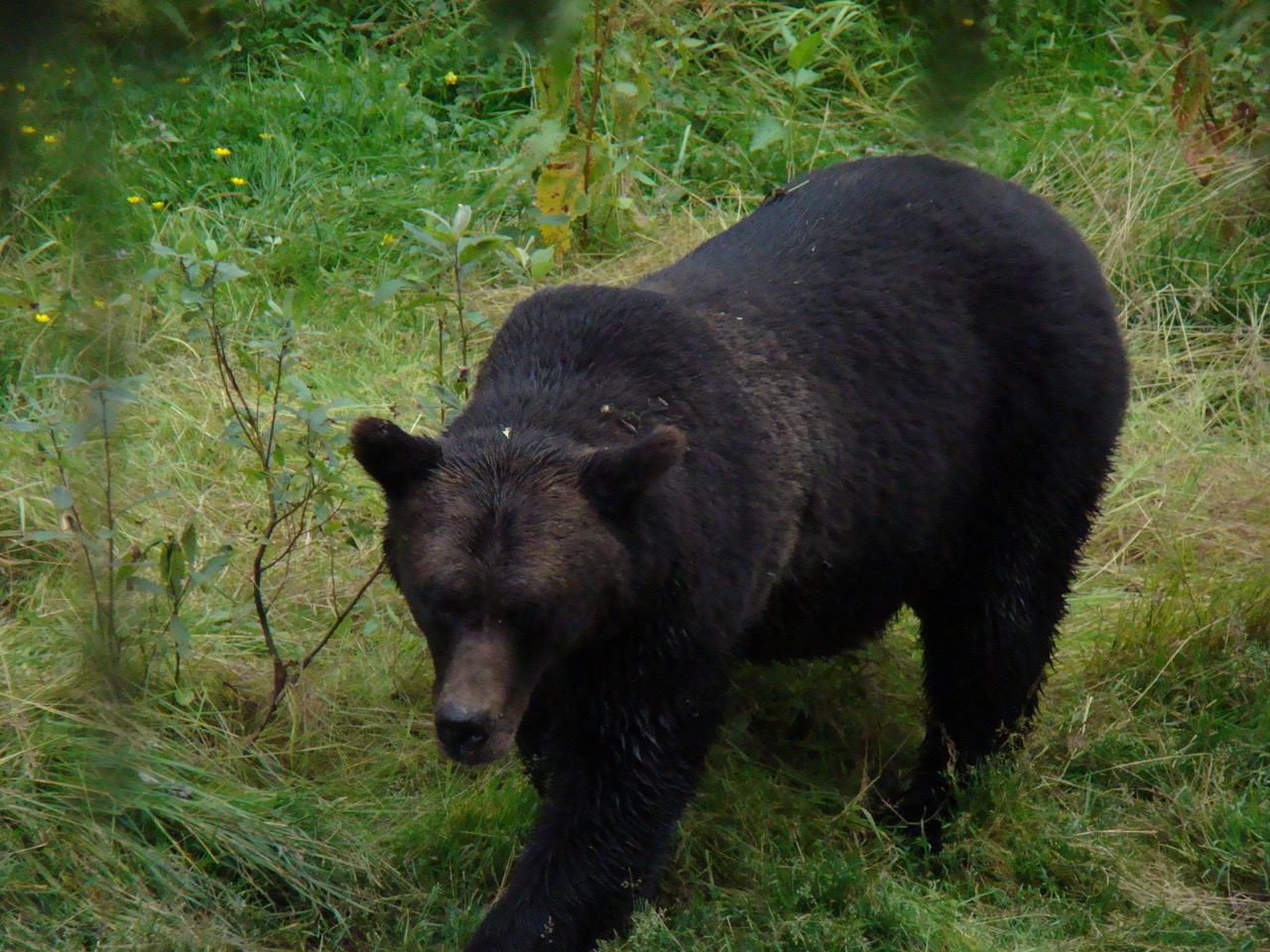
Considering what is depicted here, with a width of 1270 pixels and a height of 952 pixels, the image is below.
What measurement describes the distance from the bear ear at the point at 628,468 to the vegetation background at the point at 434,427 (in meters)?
1.00

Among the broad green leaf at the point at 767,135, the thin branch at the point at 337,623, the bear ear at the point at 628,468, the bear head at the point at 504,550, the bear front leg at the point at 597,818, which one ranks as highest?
the bear ear at the point at 628,468

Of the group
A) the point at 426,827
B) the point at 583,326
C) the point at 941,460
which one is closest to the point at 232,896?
the point at 426,827

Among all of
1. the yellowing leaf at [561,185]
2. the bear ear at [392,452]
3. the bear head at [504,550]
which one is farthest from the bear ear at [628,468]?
the yellowing leaf at [561,185]

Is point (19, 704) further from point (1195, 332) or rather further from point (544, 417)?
point (1195, 332)

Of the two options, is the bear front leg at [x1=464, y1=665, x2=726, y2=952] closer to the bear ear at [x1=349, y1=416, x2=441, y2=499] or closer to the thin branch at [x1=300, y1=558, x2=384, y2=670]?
the bear ear at [x1=349, y1=416, x2=441, y2=499]

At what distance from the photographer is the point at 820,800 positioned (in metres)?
4.66

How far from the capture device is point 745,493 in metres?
3.77

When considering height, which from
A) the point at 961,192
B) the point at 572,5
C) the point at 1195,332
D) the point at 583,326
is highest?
the point at 572,5

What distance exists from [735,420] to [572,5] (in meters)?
2.34

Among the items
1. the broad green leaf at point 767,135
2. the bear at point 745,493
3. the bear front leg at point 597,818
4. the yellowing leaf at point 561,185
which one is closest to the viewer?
the bear at point 745,493

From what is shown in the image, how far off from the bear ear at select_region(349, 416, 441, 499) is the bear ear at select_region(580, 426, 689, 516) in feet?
1.29

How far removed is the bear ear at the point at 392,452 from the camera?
11.1 ft

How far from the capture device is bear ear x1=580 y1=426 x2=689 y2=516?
3.29 metres

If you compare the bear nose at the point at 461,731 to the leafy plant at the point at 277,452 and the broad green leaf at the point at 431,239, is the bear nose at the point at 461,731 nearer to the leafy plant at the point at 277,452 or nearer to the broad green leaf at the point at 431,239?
the leafy plant at the point at 277,452
